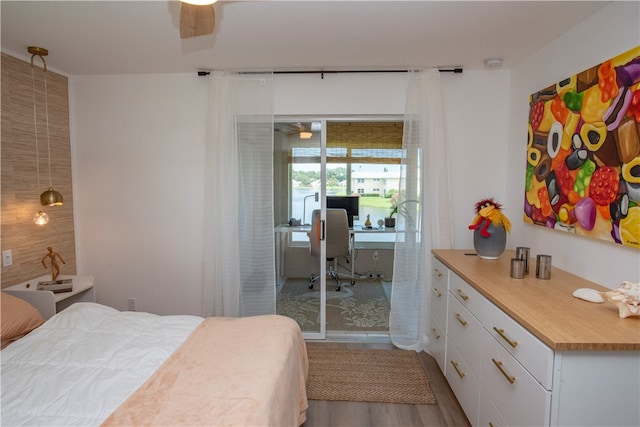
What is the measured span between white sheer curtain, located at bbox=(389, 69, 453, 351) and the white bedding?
6.16 ft

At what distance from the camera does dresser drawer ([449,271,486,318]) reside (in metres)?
1.92

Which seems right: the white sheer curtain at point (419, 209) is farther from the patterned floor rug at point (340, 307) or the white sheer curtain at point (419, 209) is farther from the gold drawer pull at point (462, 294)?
the gold drawer pull at point (462, 294)

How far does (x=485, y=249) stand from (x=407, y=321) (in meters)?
1.04

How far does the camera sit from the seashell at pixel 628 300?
4.61 ft

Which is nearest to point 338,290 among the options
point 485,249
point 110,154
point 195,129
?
point 485,249

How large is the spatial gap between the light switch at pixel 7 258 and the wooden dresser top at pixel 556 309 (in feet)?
10.9

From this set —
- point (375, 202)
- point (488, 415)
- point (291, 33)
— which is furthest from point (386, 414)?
point (375, 202)

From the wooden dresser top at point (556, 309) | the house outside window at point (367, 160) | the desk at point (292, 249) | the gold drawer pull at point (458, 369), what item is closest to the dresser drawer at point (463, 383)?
the gold drawer pull at point (458, 369)

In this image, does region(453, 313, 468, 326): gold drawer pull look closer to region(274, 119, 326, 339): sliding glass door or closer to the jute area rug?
the jute area rug

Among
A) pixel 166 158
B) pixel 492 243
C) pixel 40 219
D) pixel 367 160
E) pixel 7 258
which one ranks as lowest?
pixel 7 258

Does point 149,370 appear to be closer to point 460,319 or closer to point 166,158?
point 460,319

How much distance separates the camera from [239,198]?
311 centimetres

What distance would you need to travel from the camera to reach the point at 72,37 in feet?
7.80

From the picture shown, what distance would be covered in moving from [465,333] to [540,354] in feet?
2.63
